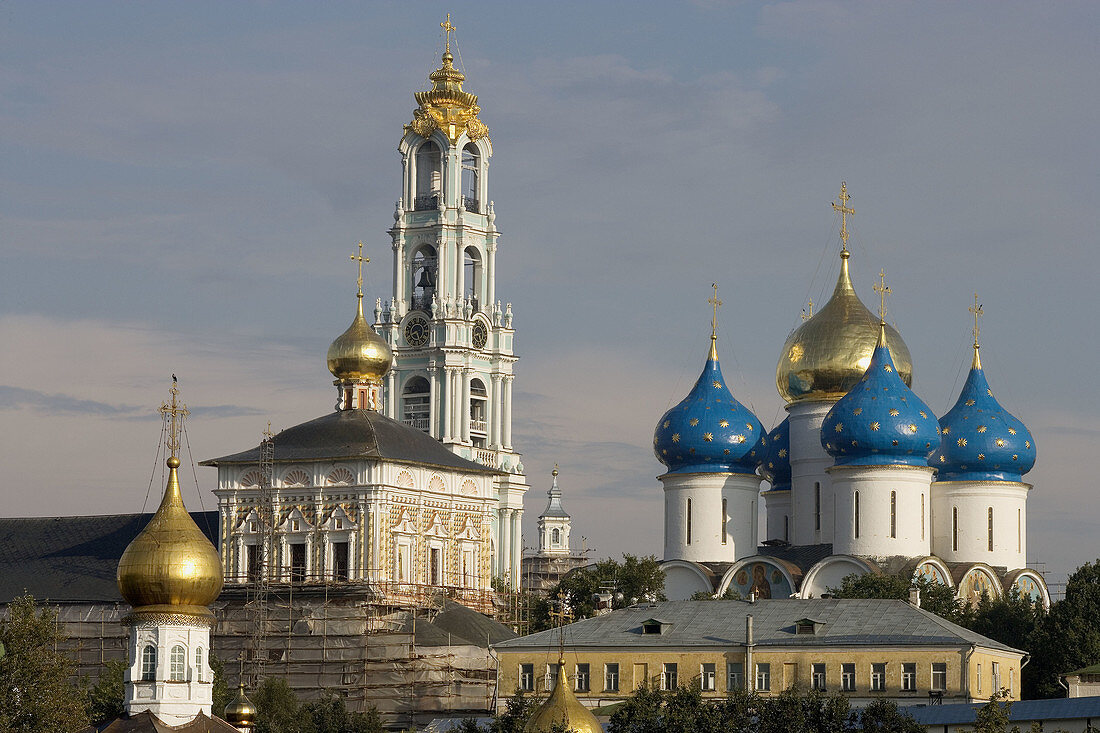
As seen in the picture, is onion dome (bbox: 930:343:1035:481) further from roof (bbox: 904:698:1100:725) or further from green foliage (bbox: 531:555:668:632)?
roof (bbox: 904:698:1100:725)

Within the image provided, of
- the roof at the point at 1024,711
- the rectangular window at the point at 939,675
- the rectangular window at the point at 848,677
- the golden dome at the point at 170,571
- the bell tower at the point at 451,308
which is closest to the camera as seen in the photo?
Result: the golden dome at the point at 170,571

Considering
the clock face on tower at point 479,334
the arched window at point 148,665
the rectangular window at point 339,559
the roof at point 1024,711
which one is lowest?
the roof at point 1024,711

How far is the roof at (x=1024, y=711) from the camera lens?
3916 centimetres

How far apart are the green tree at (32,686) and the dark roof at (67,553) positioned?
49.3 feet

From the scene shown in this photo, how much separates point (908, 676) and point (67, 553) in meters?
21.8

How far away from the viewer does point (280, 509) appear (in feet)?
179

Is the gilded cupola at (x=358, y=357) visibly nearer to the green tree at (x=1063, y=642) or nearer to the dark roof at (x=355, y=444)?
the dark roof at (x=355, y=444)

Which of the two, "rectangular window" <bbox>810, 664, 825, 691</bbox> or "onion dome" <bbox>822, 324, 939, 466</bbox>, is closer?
"rectangular window" <bbox>810, 664, 825, 691</bbox>

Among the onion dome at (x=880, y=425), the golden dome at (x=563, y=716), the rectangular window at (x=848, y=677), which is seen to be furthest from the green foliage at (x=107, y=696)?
the onion dome at (x=880, y=425)

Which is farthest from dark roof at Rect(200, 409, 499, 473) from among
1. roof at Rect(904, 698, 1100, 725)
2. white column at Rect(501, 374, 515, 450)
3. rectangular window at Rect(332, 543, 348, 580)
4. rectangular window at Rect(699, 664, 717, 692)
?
white column at Rect(501, 374, 515, 450)

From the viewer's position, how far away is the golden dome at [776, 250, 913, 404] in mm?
59281

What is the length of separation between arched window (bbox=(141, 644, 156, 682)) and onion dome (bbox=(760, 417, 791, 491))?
2725 cm

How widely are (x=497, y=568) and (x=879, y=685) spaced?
3028 centimetres

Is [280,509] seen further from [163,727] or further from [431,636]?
[163,727]
